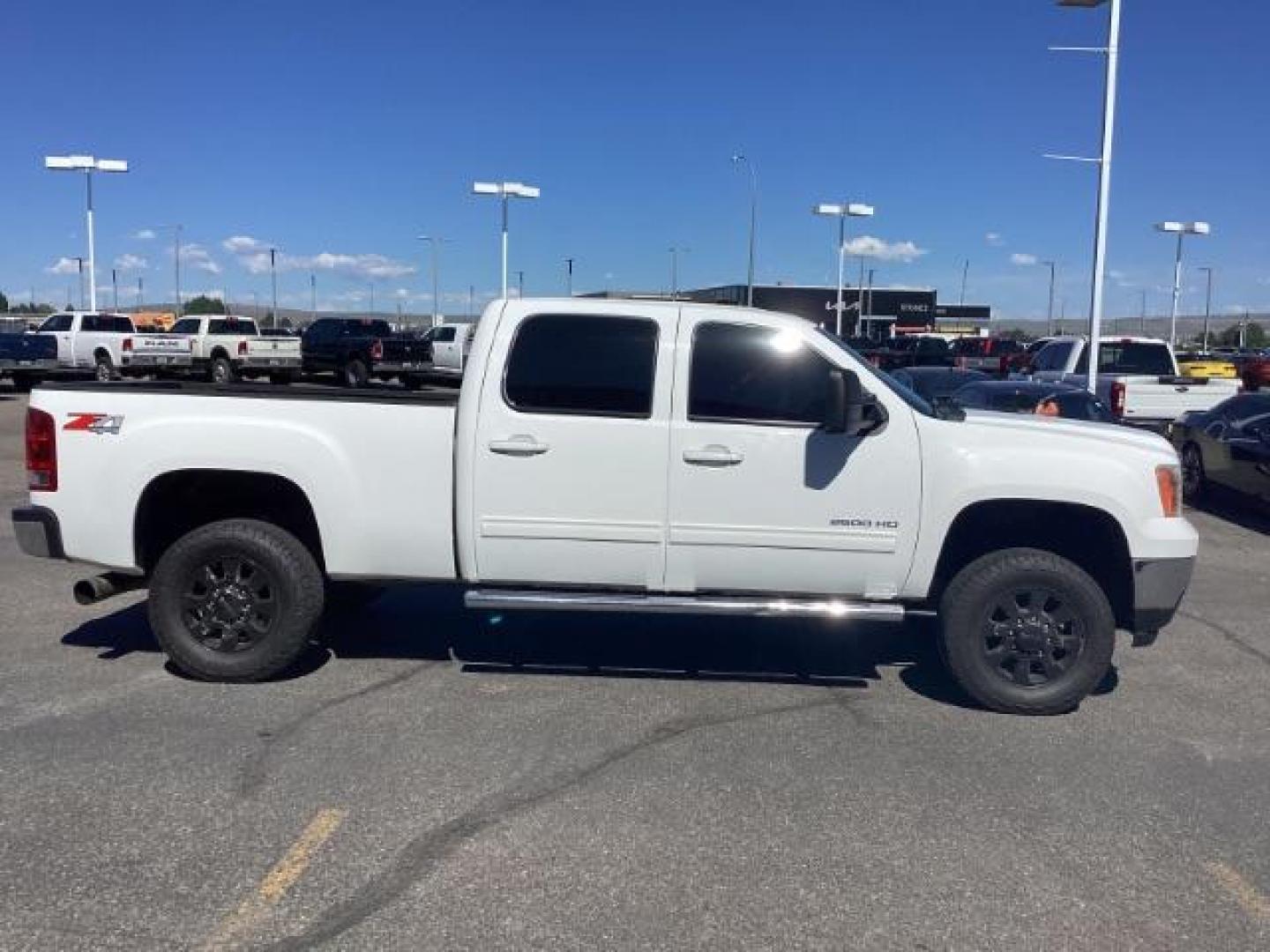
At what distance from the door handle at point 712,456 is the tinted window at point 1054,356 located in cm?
1548

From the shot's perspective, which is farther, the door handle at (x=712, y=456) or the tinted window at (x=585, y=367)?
the tinted window at (x=585, y=367)

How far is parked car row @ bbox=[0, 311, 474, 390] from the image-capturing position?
3134 centimetres

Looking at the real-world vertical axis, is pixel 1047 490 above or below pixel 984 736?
above

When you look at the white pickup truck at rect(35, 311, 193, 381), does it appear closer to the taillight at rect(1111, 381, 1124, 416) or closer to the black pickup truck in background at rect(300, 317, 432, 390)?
the black pickup truck in background at rect(300, 317, 432, 390)

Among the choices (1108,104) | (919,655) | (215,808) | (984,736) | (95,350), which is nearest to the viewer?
(215,808)

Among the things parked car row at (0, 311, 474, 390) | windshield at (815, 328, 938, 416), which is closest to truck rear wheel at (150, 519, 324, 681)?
windshield at (815, 328, 938, 416)

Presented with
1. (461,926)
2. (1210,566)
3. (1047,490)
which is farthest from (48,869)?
(1210,566)

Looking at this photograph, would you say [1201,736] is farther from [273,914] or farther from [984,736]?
[273,914]

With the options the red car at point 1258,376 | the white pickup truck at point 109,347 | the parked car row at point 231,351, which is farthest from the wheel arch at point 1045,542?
the red car at point 1258,376

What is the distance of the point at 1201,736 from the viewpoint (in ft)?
18.3

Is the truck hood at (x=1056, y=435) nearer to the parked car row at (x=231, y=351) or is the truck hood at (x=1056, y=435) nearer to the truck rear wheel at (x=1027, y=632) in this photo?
the truck rear wheel at (x=1027, y=632)

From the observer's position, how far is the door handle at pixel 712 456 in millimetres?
5645

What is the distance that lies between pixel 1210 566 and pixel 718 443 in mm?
6514

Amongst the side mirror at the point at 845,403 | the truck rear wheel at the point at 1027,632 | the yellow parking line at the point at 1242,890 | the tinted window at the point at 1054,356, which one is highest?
the tinted window at the point at 1054,356
